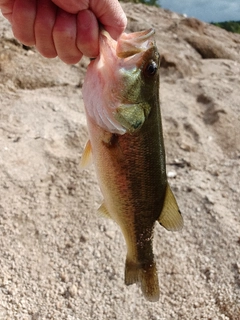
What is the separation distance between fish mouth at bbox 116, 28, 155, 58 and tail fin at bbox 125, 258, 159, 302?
0.89 m

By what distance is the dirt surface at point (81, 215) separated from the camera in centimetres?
237

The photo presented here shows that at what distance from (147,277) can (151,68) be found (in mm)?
890

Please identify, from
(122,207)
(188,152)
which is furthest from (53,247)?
(188,152)

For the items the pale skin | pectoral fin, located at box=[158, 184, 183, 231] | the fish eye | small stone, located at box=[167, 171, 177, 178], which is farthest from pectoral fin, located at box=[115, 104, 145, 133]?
small stone, located at box=[167, 171, 177, 178]

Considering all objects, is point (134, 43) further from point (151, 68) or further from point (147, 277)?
point (147, 277)

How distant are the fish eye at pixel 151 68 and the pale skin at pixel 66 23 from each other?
0.18 metres

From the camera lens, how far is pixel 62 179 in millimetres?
2898

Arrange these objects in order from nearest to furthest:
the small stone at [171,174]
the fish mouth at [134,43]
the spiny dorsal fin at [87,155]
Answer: the fish mouth at [134,43], the spiny dorsal fin at [87,155], the small stone at [171,174]

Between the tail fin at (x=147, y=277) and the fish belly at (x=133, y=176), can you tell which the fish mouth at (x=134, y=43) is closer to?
the fish belly at (x=133, y=176)

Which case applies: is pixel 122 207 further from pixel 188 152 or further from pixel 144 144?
pixel 188 152

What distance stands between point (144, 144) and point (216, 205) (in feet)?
5.57

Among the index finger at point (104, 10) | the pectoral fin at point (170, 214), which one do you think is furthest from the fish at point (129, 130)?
the index finger at point (104, 10)

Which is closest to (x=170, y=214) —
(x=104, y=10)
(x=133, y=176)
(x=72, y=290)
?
(x=133, y=176)

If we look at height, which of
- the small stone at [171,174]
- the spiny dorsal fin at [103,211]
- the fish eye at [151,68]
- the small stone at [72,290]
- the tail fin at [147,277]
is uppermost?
the fish eye at [151,68]
